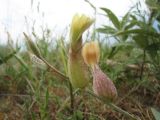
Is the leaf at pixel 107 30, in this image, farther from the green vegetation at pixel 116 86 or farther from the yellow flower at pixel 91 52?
the yellow flower at pixel 91 52

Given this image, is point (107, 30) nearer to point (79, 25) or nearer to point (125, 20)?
point (125, 20)

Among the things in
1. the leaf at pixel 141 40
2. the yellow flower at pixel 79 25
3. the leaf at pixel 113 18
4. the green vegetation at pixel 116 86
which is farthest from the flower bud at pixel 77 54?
the leaf at pixel 113 18

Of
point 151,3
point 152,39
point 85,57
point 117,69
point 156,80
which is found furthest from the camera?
point 117,69

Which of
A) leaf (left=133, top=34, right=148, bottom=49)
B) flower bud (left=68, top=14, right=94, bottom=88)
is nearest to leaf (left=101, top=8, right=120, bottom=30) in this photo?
leaf (left=133, top=34, right=148, bottom=49)

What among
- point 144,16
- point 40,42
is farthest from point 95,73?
point 40,42

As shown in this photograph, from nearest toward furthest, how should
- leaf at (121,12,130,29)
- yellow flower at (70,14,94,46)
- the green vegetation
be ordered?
yellow flower at (70,14,94,46) < the green vegetation < leaf at (121,12,130,29)

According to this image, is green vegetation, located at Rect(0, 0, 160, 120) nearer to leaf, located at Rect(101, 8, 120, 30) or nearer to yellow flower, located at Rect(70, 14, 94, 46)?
leaf, located at Rect(101, 8, 120, 30)

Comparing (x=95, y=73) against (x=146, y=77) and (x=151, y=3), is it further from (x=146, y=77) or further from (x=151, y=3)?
(x=146, y=77)
